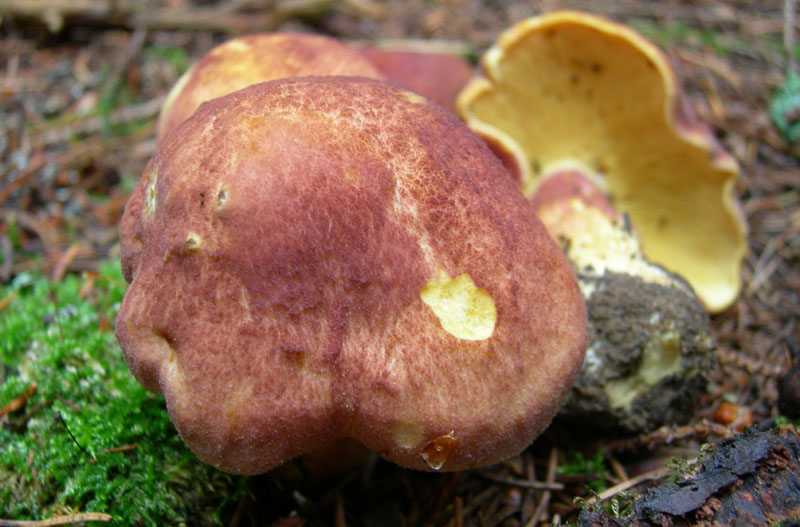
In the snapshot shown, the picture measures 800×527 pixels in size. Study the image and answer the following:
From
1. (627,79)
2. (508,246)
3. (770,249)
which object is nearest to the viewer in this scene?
(508,246)

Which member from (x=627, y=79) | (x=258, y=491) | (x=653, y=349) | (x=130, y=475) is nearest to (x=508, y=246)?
(x=653, y=349)

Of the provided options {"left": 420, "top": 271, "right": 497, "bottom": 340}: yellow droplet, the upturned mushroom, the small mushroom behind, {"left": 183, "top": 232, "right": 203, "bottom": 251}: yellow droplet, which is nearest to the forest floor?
the small mushroom behind

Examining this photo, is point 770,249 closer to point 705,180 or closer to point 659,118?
point 705,180

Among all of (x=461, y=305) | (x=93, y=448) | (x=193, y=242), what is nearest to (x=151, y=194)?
(x=193, y=242)

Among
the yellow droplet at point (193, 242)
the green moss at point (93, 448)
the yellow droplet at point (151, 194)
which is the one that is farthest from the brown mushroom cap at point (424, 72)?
the green moss at point (93, 448)

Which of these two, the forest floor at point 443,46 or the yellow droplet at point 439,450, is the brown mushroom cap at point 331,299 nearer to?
the yellow droplet at point 439,450

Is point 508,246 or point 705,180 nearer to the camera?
point 508,246

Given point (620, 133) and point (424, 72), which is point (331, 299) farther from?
point (620, 133)

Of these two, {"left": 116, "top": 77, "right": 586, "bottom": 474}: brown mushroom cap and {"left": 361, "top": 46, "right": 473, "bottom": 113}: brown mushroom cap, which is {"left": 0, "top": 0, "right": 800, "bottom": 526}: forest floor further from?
{"left": 361, "top": 46, "right": 473, "bottom": 113}: brown mushroom cap
